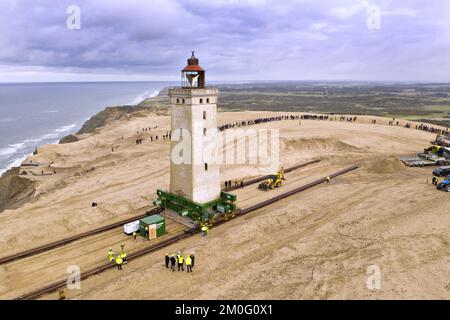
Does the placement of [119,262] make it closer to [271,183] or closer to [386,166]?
[271,183]

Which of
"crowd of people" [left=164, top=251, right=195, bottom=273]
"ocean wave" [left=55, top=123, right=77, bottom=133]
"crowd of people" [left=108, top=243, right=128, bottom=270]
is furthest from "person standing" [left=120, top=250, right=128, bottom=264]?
"ocean wave" [left=55, top=123, right=77, bottom=133]

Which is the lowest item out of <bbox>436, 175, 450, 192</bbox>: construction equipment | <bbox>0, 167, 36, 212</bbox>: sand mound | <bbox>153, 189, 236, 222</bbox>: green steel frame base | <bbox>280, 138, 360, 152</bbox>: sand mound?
<bbox>0, 167, 36, 212</bbox>: sand mound

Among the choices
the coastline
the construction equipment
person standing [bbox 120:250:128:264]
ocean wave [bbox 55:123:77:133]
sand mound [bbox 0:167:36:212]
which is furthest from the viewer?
ocean wave [bbox 55:123:77:133]

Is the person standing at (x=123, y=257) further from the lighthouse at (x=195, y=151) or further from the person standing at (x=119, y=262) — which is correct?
the lighthouse at (x=195, y=151)

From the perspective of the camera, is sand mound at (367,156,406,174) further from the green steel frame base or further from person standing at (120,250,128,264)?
person standing at (120,250,128,264)

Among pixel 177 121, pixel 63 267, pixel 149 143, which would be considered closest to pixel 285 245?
pixel 177 121

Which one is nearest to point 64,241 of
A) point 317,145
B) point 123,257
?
point 123,257
